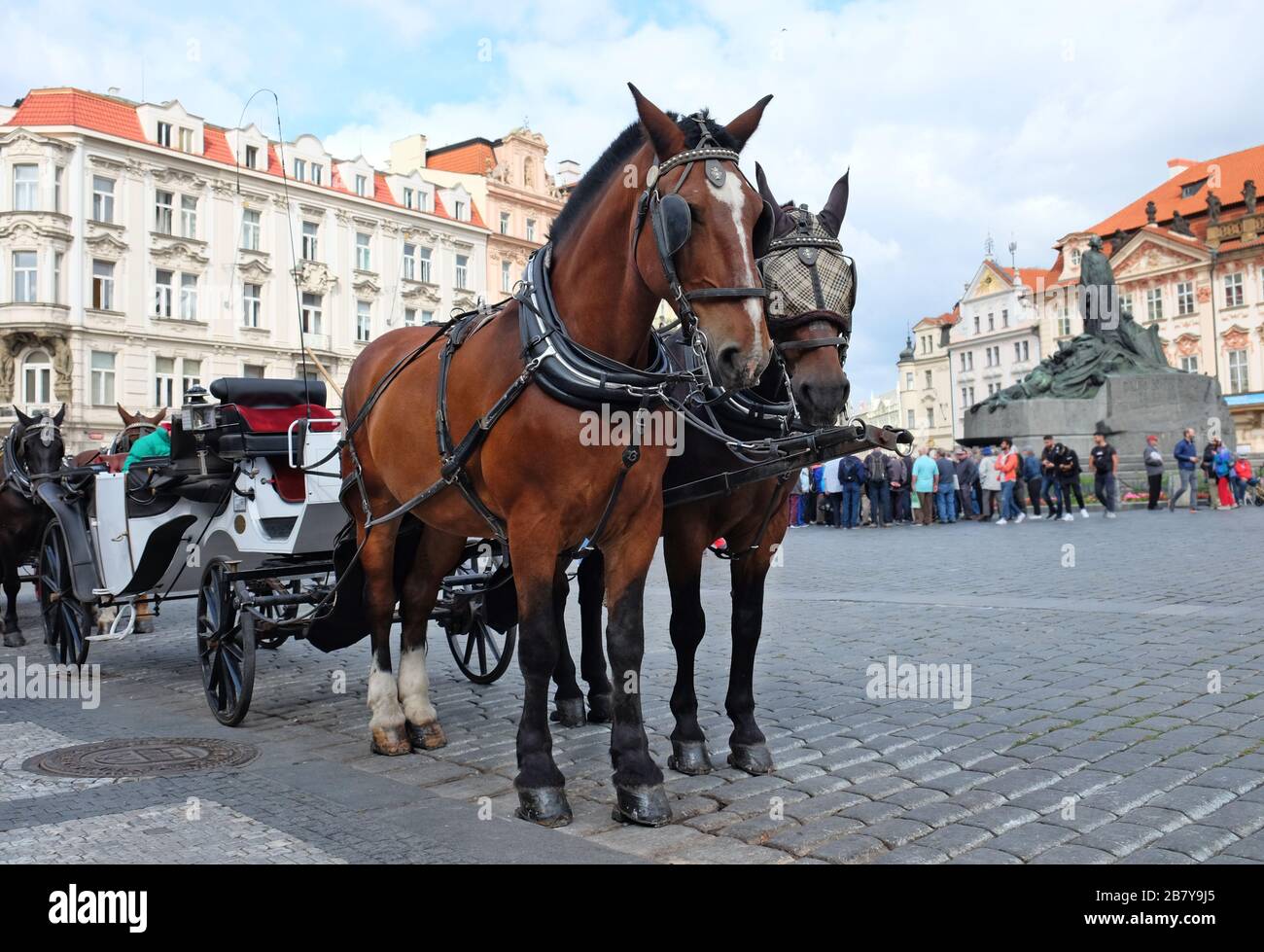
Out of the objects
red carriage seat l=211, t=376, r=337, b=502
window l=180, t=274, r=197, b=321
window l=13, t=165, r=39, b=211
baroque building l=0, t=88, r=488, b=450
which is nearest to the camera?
red carriage seat l=211, t=376, r=337, b=502

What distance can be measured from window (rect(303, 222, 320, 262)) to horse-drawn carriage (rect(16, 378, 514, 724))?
39644mm

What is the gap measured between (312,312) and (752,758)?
4405cm

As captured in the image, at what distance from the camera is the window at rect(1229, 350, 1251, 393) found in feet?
198

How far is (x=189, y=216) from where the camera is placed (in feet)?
136

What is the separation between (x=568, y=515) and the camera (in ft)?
13.3

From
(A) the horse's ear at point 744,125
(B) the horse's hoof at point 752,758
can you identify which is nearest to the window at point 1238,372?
(B) the horse's hoof at point 752,758

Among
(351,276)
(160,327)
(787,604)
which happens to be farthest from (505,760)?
(351,276)

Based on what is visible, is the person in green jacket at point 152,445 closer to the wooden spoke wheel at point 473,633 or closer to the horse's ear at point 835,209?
the wooden spoke wheel at point 473,633

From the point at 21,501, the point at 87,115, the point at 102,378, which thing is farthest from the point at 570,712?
the point at 87,115

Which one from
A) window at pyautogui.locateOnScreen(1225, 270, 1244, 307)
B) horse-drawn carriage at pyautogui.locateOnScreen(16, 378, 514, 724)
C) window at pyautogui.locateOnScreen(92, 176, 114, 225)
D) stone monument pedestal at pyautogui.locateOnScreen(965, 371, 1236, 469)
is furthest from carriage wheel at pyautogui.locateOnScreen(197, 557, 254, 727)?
window at pyautogui.locateOnScreen(1225, 270, 1244, 307)

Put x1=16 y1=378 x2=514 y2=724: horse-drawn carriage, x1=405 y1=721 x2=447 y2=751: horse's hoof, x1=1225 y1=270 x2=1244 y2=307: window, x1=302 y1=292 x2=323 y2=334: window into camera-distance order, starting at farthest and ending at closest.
Result: 1. x1=1225 y1=270 x2=1244 y2=307: window
2. x1=302 y1=292 x2=323 y2=334: window
3. x1=16 y1=378 x2=514 y2=724: horse-drawn carriage
4. x1=405 y1=721 x2=447 y2=751: horse's hoof

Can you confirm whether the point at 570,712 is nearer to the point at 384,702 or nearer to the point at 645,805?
the point at 384,702

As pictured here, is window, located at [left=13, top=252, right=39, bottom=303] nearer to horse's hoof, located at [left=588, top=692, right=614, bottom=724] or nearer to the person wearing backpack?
the person wearing backpack

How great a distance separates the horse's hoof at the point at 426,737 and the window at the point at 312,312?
138 ft
